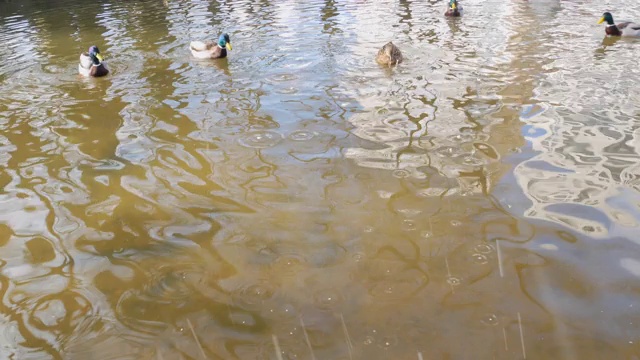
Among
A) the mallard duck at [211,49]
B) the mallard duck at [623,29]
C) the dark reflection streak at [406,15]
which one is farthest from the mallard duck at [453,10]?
the mallard duck at [211,49]

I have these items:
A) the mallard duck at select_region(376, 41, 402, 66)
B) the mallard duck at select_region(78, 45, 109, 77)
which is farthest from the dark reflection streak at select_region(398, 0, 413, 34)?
the mallard duck at select_region(78, 45, 109, 77)

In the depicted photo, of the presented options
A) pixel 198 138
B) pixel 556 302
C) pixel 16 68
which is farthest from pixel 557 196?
pixel 16 68

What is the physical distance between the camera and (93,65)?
10.4m

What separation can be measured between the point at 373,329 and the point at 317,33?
439 inches

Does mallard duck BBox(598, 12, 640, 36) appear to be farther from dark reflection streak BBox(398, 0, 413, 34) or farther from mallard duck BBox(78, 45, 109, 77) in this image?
mallard duck BBox(78, 45, 109, 77)

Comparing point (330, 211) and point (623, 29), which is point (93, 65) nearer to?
point (330, 211)

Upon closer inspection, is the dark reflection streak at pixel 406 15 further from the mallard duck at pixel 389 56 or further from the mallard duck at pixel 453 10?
the mallard duck at pixel 389 56

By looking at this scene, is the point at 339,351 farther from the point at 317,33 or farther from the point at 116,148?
the point at 317,33

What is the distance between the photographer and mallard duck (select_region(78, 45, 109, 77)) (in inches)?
407

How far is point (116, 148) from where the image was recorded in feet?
22.3

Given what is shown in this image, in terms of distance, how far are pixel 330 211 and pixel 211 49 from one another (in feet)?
25.7

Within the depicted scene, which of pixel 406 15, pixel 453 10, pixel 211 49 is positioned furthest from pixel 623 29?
pixel 211 49

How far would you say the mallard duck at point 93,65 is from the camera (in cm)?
1033

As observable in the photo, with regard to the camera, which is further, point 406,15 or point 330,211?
point 406,15
